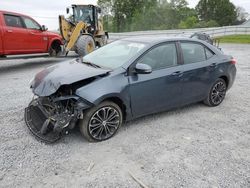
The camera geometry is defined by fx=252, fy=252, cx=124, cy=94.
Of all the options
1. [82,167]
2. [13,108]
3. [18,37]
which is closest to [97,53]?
[13,108]

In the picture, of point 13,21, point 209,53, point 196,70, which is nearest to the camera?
point 196,70

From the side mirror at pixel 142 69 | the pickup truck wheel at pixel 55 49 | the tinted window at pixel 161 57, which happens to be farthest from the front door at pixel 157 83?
the pickup truck wheel at pixel 55 49

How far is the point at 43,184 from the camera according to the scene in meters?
2.93

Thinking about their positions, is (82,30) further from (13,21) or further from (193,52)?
(193,52)

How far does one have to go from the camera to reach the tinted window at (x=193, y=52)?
4.86 m

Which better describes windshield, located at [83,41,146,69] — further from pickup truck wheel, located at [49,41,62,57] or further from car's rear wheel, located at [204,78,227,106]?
pickup truck wheel, located at [49,41,62,57]

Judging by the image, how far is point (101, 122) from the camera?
3.90 meters

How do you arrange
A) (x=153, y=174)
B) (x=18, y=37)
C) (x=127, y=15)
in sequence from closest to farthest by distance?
1. (x=153, y=174)
2. (x=18, y=37)
3. (x=127, y=15)

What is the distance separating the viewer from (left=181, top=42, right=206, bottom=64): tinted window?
191 inches

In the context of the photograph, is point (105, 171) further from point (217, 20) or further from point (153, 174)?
point (217, 20)

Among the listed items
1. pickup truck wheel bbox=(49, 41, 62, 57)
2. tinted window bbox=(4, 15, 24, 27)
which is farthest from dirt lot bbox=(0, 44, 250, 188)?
pickup truck wheel bbox=(49, 41, 62, 57)

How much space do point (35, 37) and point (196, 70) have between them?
6.76 m

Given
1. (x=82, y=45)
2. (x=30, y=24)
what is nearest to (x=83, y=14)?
(x=82, y=45)

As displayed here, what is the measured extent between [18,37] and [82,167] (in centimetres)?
686
